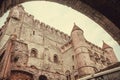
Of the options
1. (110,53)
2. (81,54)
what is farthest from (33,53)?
(110,53)

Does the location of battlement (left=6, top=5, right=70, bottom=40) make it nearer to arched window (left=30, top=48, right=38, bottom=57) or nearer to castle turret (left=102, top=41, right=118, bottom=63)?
arched window (left=30, top=48, right=38, bottom=57)

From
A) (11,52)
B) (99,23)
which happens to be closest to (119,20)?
(99,23)

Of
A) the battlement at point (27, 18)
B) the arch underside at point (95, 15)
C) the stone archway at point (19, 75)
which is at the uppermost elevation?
the battlement at point (27, 18)

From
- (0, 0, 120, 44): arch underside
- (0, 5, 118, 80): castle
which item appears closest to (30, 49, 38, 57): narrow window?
(0, 5, 118, 80): castle

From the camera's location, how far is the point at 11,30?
746 inches

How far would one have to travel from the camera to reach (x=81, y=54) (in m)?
17.1

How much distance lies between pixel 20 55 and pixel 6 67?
4.24m

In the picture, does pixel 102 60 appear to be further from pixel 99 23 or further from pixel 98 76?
pixel 99 23

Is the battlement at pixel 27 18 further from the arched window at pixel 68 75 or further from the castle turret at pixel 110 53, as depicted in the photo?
the castle turret at pixel 110 53

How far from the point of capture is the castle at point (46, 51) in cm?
1526

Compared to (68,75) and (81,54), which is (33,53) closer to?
(68,75)

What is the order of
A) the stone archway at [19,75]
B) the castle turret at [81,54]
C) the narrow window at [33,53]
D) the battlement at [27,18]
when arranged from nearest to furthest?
the stone archway at [19,75], the castle turret at [81,54], the narrow window at [33,53], the battlement at [27,18]

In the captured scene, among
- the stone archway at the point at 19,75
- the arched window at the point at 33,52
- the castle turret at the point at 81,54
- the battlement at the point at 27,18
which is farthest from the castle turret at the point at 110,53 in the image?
the stone archway at the point at 19,75

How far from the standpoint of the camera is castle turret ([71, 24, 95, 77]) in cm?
1574
